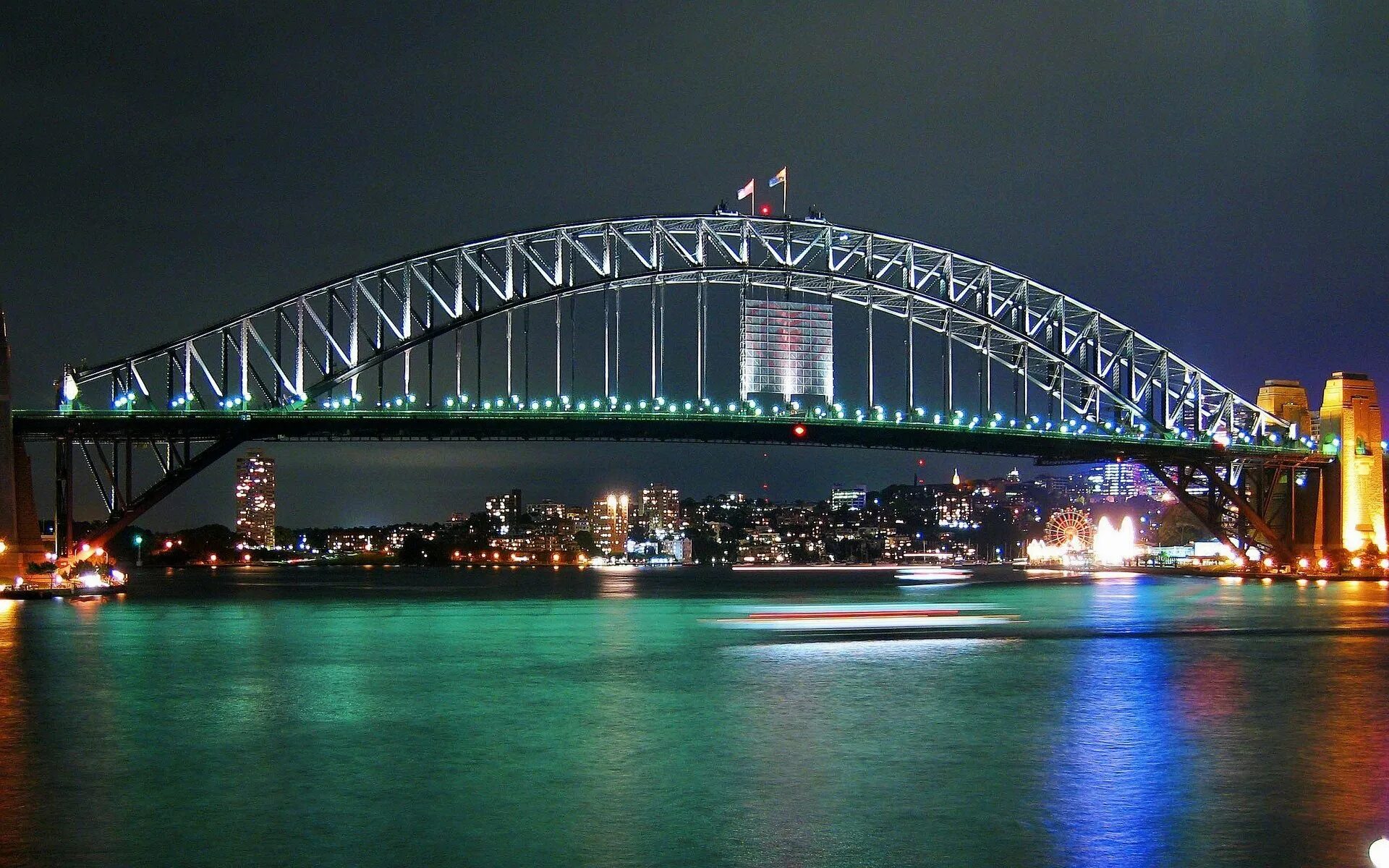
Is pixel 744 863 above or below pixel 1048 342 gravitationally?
below

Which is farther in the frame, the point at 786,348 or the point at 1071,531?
the point at 1071,531

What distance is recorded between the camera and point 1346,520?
93.2 m

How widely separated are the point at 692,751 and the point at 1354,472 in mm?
85234

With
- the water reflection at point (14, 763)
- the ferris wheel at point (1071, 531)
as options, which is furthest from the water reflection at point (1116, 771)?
the ferris wheel at point (1071, 531)

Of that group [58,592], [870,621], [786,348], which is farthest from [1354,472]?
[58,592]

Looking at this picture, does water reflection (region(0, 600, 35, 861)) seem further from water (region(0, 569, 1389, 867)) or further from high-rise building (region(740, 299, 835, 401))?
high-rise building (region(740, 299, 835, 401))

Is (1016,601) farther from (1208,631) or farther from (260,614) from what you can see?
(260,614)

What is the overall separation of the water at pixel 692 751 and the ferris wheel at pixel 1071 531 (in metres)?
132

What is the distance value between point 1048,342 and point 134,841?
104326mm

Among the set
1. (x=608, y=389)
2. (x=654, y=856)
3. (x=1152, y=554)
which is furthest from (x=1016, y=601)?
(x=1152, y=554)

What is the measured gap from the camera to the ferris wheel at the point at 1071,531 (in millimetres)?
168750

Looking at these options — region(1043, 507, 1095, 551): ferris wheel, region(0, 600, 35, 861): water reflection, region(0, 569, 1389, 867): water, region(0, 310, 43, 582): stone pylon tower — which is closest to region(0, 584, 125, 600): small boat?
region(0, 310, 43, 582): stone pylon tower

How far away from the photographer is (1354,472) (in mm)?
93250

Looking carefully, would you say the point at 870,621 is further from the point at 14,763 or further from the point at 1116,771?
the point at 14,763
